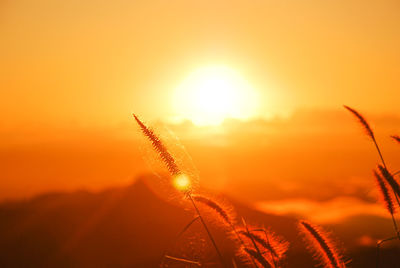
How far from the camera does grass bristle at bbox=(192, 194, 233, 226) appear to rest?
9.74 ft

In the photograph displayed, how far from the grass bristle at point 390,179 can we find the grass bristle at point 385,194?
3.7 inches

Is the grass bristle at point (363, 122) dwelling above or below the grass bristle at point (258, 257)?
above

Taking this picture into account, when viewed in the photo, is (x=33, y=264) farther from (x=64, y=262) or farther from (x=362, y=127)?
(x=362, y=127)

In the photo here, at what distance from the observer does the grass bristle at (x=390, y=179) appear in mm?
3145

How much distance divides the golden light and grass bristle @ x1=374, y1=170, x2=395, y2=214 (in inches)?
57.3

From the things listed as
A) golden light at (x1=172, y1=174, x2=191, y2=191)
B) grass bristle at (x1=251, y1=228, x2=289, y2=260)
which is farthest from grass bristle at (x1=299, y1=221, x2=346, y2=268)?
golden light at (x1=172, y1=174, x2=191, y2=191)

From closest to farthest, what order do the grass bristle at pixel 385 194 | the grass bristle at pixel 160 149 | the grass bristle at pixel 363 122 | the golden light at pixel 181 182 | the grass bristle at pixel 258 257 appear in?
the grass bristle at pixel 258 257 → the golden light at pixel 181 182 → the grass bristle at pixel 160 149 → the grass bristle at pixel 385 194 → the grass bristle at pixel 363 122

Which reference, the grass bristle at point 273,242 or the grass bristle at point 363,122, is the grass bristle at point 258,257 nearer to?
the grass bristle at point 273,242

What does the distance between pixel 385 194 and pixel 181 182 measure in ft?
5.11

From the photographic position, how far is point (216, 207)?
3.07 meters

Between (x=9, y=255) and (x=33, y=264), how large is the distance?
0.94 m

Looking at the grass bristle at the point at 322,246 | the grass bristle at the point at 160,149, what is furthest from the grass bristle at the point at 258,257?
the grass bristle at the point at 160,149

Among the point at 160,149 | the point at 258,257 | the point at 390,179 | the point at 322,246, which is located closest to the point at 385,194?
the point at 390,179

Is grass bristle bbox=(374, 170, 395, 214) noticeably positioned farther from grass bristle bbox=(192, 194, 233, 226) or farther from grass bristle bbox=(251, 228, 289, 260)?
grass bristle bbox=(192, 194, 233, 226)
